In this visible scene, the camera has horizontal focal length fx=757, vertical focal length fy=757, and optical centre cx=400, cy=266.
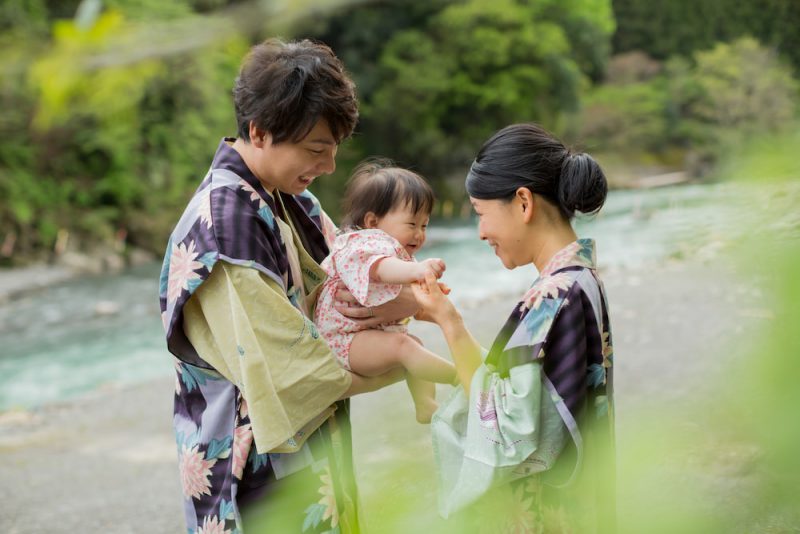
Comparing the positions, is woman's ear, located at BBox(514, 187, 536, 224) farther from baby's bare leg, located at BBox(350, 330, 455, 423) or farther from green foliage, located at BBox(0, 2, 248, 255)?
green foliage, located at BBox(0, 2, 248, 255)

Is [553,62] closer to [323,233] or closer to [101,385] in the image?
[101,385]

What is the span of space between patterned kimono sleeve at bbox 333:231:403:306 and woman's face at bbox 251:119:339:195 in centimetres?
24

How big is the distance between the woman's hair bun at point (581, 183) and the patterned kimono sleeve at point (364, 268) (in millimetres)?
481

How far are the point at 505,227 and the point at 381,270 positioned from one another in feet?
1.19

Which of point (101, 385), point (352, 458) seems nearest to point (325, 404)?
point (352, 458)

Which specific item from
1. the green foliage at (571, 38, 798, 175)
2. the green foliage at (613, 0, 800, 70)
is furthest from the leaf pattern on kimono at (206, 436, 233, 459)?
the green foliage at (571, 38, 798, 175)

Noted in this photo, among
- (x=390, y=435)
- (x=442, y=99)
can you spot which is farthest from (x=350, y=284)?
(x=442, y=99)

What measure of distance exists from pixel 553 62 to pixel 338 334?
65.1ft

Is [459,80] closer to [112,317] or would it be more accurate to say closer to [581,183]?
[112,317]

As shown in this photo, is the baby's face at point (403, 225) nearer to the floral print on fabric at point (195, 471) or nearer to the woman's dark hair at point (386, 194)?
the woman's dark hair at point (386, 194)

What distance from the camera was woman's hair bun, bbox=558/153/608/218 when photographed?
1.46 m

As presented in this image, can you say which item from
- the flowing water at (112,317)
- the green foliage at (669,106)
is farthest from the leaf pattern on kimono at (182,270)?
the green foliage at (669,106)

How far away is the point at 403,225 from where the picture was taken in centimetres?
195

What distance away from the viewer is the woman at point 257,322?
145 cm
